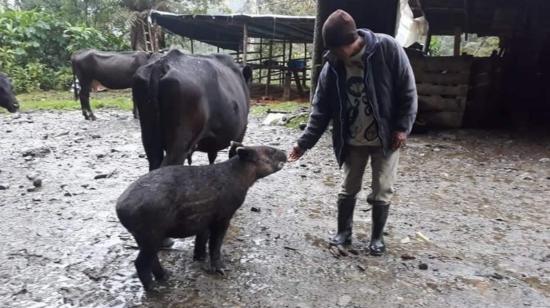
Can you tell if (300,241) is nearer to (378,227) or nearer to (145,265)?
(378,227)

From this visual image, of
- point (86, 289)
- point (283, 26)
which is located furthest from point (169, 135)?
point (283, 26)

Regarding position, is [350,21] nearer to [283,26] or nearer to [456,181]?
[456,181]

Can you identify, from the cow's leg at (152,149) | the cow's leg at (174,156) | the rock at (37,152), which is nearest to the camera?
the cow's leg at (174,156)

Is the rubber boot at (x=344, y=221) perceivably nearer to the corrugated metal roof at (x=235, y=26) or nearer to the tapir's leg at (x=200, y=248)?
the tapir's leg at (x=200, y=248)

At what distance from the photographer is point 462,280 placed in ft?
12.9

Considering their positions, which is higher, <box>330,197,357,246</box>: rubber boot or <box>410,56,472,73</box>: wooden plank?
<box>410,56,472,73</box>: wooden plank

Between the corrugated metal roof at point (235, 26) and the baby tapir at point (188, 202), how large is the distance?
12.2 m

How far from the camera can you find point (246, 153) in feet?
13.0

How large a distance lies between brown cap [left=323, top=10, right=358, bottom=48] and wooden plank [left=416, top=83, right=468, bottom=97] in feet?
22.2

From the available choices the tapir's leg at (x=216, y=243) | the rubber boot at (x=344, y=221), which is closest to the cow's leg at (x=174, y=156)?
the tapir's leg at (x=216, y=243)

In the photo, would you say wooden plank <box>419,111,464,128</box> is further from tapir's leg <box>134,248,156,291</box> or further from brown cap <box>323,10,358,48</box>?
tapir's leg <box>134,248,156,291</box>

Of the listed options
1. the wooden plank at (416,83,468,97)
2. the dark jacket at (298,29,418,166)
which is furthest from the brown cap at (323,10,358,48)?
the wooden plank at (416,83,468,97)

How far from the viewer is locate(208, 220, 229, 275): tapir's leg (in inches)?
150

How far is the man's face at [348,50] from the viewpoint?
380cm
